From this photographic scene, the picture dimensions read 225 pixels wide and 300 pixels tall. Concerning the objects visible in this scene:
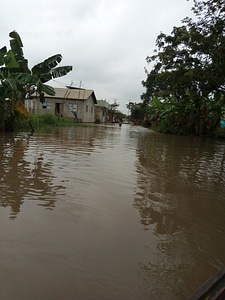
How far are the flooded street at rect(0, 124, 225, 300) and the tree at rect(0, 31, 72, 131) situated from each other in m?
6.62

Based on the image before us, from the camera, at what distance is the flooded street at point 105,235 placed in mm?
1913

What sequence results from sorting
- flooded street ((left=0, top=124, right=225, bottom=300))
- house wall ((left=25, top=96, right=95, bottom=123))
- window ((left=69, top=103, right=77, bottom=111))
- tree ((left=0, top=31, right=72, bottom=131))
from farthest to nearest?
window ((left=69, top=103, right=77, bottom=111)), house wall ((left=25, top=96, right=95, bottom=123)), tree ((left=0, top=31, right=72, bottom=131)), flooded street ((left=0, top=124, right=225, bottom=300))

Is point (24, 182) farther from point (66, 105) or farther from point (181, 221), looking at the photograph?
point (66, 105)

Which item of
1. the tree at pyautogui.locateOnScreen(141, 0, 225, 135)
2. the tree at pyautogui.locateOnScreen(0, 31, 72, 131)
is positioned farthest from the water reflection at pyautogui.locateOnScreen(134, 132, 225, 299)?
the tree at pyautogui.locateOnScreen(0, 31, 72, 131)

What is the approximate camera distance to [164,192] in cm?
438

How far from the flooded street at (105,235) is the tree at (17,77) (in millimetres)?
6623

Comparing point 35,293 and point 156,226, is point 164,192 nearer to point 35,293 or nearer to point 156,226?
point 156,226

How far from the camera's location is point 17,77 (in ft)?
34.8

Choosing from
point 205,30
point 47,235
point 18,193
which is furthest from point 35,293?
point 205,30

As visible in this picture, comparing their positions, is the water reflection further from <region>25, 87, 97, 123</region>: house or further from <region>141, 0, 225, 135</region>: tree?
<region>25, 87, 97, 123</region>: house

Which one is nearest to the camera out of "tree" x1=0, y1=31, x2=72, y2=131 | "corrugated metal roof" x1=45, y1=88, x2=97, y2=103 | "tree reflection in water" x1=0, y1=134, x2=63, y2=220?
"tree reflection in water" x1=0, y1=134, x2=63, y2=220

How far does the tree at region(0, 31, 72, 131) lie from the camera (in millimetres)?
10602

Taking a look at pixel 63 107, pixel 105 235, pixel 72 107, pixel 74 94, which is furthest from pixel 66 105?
pixel 105 235

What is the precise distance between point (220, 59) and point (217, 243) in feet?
20.5
